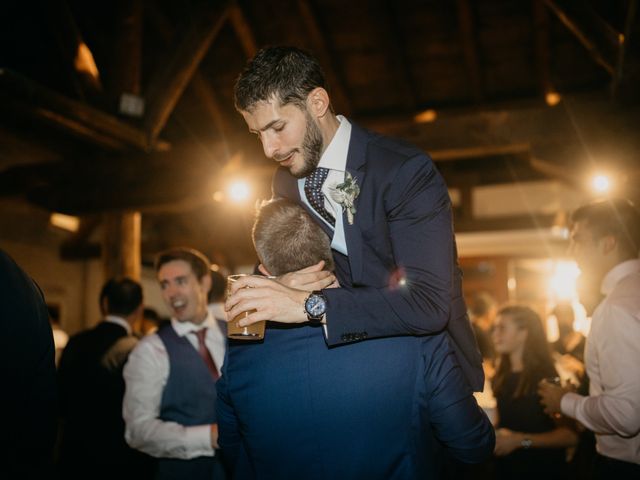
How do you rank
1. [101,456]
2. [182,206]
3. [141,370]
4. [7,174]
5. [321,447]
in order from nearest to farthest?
[321,447], [141,370], [101,456], [182,206], [7,174]

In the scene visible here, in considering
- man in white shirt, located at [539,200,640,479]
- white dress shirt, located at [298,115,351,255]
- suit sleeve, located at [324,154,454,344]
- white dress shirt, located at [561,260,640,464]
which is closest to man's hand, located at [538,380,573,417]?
man in white shirt, located at [539,200,640,479]

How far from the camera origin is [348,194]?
1.57 meters

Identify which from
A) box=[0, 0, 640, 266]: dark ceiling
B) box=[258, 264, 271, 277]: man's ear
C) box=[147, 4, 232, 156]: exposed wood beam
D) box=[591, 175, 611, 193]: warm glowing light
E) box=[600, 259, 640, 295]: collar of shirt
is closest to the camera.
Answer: box=[258, 264, 271, 277]: man's ear

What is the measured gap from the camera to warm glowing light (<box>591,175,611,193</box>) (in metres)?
4.60

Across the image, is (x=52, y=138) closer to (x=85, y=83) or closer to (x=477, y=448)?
(x=85, y=83)

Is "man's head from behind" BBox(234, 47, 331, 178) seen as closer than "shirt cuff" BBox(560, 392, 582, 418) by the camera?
Yes

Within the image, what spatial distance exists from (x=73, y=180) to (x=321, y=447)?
516 centimetres

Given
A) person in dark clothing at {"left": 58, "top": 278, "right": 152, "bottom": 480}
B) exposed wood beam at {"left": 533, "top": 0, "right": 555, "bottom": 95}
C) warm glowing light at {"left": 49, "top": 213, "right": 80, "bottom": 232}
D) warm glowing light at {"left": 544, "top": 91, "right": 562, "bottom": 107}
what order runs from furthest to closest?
1. warm glowing light at {"left": 49, "top": 213, "right": 80, "bottom": 232}
2. warm glowing light at {"left": 544, "top": 91, "right": 562, "bottom": 107}
3. exposed wood beam at {"left": 533, "top": 0, "right": 555, "bottom": 95}
4. person in dark clothing at {"left": 58, "top": 278, "right": 152, "bottom": 480}

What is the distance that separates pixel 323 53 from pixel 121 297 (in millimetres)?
4136

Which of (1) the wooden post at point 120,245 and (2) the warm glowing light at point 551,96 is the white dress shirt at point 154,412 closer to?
(1) the wooden post at point 120,245

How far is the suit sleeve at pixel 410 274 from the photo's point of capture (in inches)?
53.8

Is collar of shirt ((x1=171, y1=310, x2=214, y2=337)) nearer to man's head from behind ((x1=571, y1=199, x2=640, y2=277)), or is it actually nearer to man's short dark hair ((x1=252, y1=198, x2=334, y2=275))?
man's short dark hair ((x1=252, y1=198, x2=334, y2=275))

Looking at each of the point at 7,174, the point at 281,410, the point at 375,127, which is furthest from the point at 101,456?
the point at 7,174

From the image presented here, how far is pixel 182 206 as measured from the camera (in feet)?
17.3
